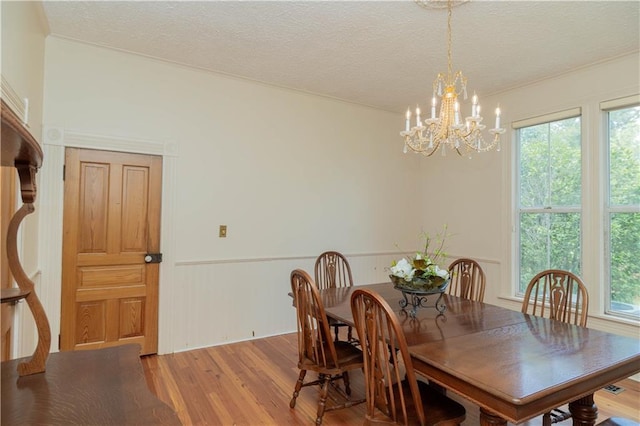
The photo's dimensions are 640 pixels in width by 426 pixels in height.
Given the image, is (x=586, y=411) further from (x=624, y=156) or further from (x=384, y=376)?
(x=624, y=156)

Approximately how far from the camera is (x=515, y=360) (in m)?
1.48

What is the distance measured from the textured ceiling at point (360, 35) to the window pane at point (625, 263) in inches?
56.9

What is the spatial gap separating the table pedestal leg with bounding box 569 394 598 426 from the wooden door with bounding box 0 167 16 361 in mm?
2880

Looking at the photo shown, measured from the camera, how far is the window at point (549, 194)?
3.29 m

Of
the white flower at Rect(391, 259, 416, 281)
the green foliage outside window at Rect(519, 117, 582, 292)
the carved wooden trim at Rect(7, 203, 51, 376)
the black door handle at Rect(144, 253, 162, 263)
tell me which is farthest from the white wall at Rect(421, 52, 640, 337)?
the carved wooden trim at Rect(7, 203, 51, 376)

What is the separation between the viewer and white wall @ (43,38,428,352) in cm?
295

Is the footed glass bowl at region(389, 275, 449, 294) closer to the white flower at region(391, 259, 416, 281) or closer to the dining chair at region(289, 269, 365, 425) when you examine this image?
the white flower at region(391, 259, 416, 281)

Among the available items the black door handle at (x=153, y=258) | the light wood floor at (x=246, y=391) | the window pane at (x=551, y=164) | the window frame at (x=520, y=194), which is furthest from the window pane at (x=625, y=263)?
the black door handle at (x=153, y=258)

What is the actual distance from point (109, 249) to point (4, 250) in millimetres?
1191

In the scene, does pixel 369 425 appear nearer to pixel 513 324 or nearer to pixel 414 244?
pixel 513 324

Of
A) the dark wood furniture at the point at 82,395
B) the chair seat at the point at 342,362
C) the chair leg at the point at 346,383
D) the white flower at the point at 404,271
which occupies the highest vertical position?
the white flower at the point at 404,271

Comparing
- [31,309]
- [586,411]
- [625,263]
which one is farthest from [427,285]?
[625,263]

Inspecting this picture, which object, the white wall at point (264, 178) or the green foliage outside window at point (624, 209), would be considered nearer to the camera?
the green foliage outside window at point (624, 209)

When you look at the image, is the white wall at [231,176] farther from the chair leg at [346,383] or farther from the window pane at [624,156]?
the window pane at [624,156]
